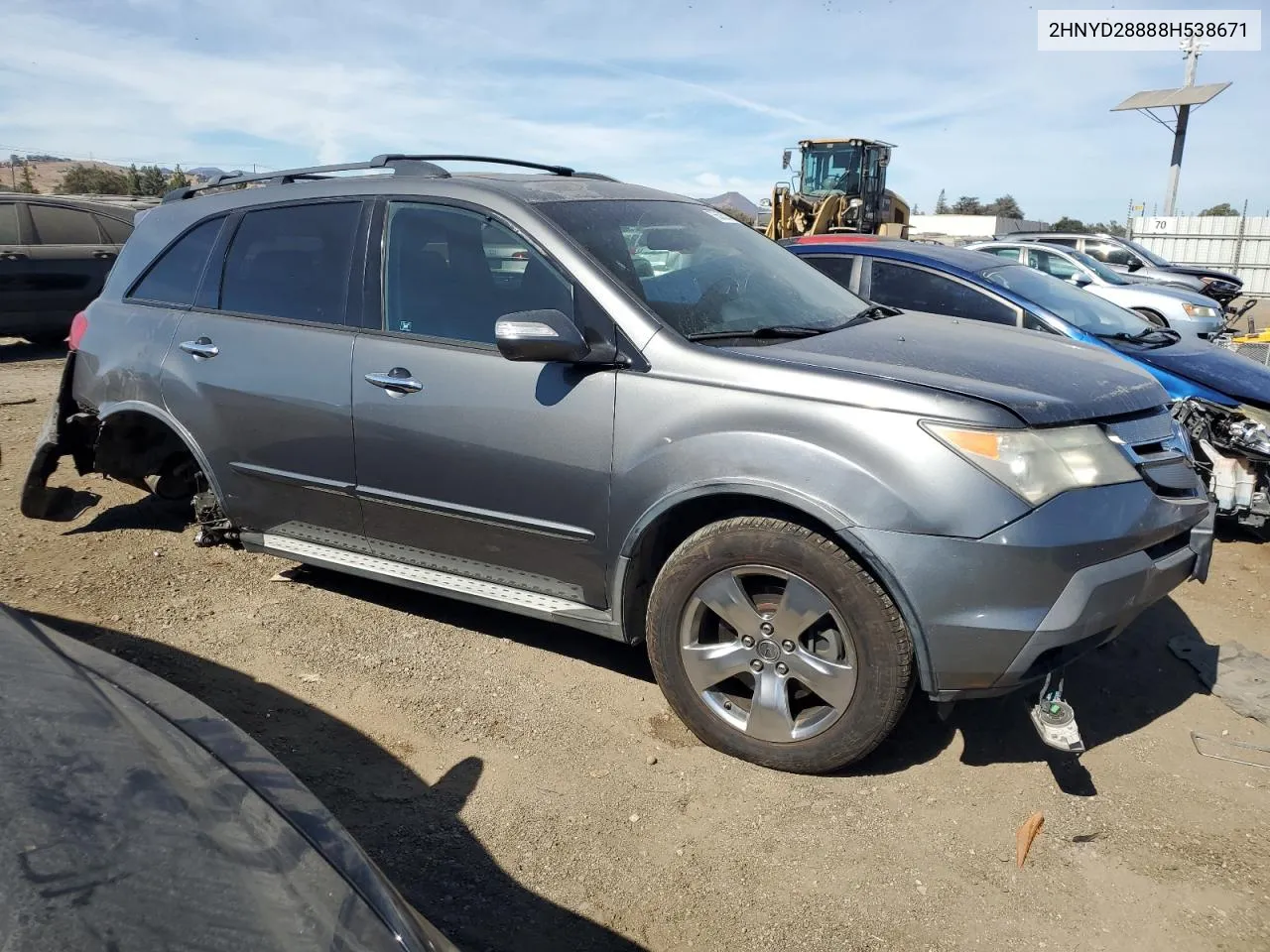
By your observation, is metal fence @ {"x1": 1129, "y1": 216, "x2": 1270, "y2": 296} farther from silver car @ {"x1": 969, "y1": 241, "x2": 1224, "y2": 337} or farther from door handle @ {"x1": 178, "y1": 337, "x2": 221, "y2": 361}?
door handle @ {"x1": 178, "y1": 337, "x2": 221, "y2": 361}

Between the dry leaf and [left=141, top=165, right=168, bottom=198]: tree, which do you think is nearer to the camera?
the dry leaf

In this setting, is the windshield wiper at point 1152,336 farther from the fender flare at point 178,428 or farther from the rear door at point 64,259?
the rear door at point 64,259

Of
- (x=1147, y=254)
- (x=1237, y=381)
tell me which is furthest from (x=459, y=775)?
(x=1147, y=254)

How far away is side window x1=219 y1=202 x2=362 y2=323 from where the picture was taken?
12.8 feet

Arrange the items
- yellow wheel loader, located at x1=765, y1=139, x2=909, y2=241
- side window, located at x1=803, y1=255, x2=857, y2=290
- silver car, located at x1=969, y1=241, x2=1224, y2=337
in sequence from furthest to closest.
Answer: yellow wheel loader, located at x1=765, y1=139, x2=909, y2=241 → silver car, located at x1=969, y1=241, x2=1224, y2=337 → side window, located at x1=803, y1=255, x2=857, y2=290

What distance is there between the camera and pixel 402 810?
295 centimetres

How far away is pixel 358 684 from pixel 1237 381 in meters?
4.98

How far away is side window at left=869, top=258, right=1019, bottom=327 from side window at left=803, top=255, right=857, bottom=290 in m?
0.15

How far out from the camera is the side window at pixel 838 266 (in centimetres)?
646

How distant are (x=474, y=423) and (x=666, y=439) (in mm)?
743

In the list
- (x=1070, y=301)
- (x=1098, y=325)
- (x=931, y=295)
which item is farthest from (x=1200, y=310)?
(x=931, y=295)

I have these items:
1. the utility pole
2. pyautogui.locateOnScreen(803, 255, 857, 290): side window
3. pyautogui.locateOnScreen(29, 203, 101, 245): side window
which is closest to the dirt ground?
pyautogui.locateOnScreen(803, 255, 857, 290): side window

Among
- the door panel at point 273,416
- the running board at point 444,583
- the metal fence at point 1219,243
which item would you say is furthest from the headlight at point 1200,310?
the metal fence at point 1219,243

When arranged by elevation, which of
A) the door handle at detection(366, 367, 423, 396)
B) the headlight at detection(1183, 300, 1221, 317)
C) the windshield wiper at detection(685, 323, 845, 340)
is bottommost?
the headlight at detection(1183, 300, 1221, 317)
